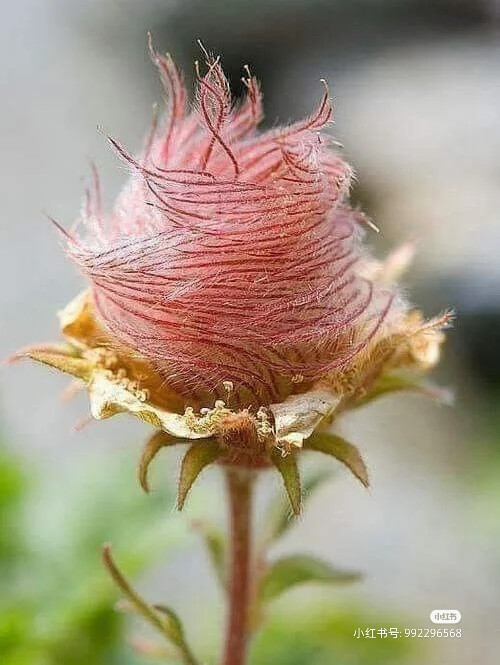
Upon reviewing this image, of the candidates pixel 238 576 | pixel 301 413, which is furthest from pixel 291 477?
pixel 238 576

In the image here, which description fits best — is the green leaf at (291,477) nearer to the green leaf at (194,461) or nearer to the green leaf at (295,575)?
the green leaf at (194,461)

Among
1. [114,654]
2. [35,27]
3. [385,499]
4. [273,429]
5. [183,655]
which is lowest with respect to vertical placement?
[385,499]

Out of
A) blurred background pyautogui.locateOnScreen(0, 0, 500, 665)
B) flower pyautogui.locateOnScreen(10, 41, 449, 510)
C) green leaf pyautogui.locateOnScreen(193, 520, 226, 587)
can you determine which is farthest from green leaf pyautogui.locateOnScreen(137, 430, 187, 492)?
blurred background pyautogui.locateOnScreen(0, 0, 500, 665)

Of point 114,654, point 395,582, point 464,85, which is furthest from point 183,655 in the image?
point 464,85

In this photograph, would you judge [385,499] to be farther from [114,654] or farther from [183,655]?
[183,655]

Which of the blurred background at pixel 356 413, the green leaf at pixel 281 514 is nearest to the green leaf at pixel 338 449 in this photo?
the green leaf at pixel 281 514

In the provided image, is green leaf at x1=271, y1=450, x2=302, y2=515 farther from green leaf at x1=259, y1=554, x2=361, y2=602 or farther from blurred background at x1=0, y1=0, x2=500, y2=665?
blurred background at x1=0, y1=0, x2=500, y2=665

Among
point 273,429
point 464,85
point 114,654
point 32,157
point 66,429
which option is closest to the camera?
point 273,429
